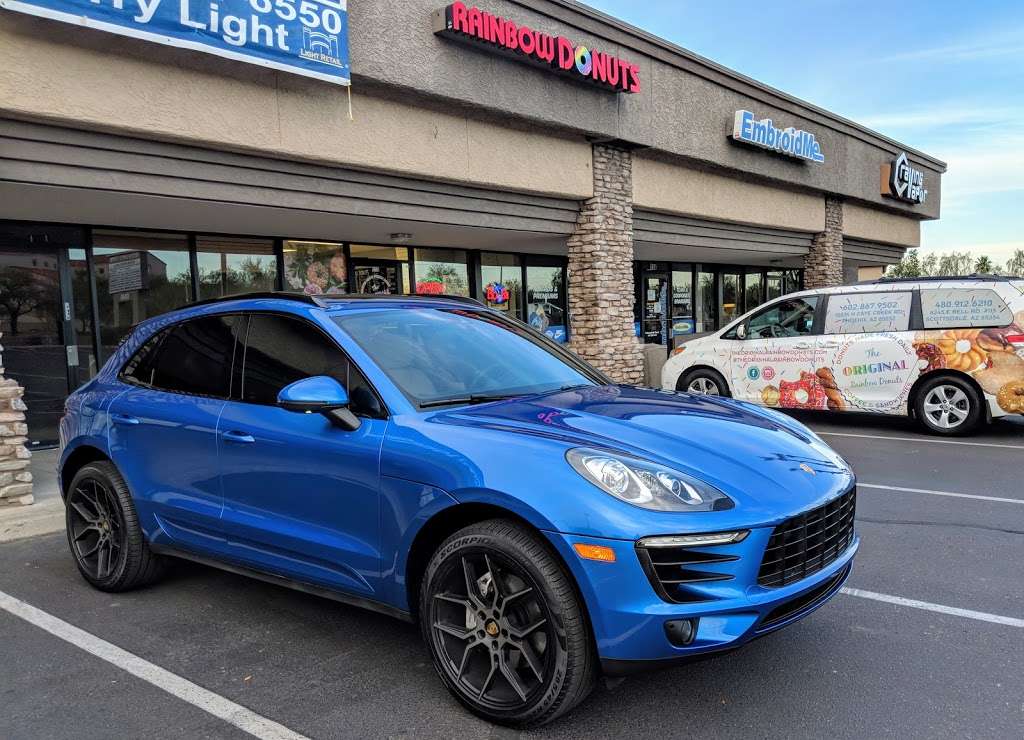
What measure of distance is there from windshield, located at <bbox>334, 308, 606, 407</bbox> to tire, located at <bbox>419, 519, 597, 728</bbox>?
77cm

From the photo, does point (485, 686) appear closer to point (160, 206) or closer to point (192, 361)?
point (192, 361)

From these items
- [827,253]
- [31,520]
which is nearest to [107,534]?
[31,520]

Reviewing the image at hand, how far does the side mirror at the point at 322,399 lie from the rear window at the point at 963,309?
8.38 metres

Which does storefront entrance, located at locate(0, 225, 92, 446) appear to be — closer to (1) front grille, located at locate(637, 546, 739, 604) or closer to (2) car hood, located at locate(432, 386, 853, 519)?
(2) car hood, located at locate(432, 386, 853, 519)

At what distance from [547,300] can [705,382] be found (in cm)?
587

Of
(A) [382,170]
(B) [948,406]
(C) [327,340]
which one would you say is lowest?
(B) [948,406]

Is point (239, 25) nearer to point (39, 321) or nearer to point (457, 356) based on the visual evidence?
point (39, 321)

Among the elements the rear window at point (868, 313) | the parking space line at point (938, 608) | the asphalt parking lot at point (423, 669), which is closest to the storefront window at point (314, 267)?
the rear window at point (868, 313)

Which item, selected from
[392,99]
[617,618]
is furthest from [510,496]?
[392,99]

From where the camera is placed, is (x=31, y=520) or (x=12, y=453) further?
(x=12, y=453)

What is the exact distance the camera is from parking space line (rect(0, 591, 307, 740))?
3.03 metres

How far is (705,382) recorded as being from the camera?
11.3 meters

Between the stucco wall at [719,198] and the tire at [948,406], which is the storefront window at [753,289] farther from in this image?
the tire at [948,406]

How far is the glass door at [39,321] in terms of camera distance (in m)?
9.45
